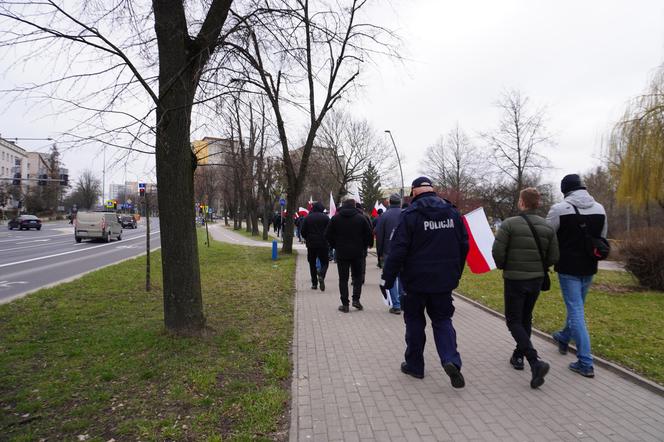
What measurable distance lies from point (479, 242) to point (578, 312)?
2.08 metres

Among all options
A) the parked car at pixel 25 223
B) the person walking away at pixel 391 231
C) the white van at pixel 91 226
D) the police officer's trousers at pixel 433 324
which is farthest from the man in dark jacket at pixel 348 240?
the parked car at pixel 25 223

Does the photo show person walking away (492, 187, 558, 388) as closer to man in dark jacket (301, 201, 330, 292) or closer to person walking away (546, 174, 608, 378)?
person walking away (546, 174, 608, 378)

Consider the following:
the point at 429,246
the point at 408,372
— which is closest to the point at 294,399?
the point at 408,372

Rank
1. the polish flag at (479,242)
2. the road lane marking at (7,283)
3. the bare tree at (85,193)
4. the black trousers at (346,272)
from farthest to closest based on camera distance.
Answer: the bare tree at (85,193), the road lane marking at (7,283), the black trousers at (346,272), the polish flag at (479,242)

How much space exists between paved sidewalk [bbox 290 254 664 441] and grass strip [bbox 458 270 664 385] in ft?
1.97

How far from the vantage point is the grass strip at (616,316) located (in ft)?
16.1

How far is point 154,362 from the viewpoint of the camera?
15.0 feet

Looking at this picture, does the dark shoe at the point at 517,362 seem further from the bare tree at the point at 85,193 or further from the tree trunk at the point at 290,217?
the bare tree at the point at 85,193

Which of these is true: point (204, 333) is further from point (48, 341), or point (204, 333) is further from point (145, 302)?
point (145, 302)

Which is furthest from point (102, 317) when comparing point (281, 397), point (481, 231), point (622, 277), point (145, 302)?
point (622, 277)

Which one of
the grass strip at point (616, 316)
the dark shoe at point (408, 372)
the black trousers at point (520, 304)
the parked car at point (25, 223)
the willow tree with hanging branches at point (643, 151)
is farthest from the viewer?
the parked car at point (25, 223)

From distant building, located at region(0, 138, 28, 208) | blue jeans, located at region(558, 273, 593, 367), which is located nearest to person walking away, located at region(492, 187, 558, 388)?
blue jeans, located at region(558, 273, 593, 367)

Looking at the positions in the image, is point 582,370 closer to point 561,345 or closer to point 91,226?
point 561,345

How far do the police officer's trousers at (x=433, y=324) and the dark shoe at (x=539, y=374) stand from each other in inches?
27.7
